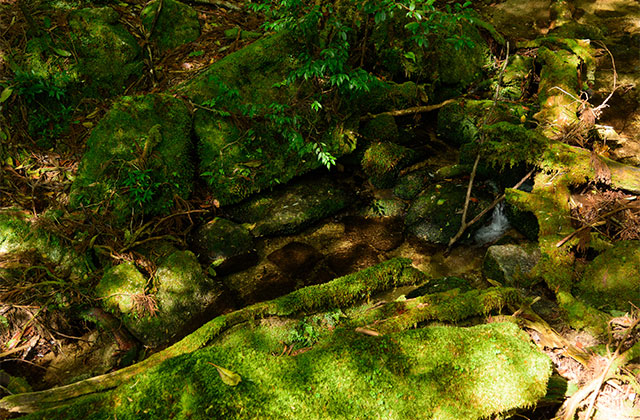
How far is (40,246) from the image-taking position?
4645 millimetres

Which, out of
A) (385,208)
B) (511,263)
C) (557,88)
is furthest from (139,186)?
(557,88)

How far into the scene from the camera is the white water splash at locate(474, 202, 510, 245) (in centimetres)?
548

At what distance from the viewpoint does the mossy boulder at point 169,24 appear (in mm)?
6855

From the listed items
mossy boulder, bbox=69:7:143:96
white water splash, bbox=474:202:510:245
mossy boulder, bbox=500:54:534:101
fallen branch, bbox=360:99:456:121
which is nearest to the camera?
white water splash, bbox=474:202:510:245

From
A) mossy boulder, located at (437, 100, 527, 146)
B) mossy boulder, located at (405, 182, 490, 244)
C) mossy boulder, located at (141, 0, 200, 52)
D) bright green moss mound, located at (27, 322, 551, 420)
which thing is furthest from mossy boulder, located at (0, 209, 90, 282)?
mossy boulder, located at (437, 100, 527, 146)

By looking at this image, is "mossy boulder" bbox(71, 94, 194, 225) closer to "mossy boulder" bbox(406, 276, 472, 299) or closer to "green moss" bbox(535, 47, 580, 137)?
"mossy boulder" bbox(406, 276, 472, 299)

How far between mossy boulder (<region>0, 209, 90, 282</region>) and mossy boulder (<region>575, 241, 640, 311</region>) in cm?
596

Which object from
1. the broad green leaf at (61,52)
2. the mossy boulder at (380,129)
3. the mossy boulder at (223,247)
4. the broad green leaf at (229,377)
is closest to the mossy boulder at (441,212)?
the mossy boulder at (380,129)

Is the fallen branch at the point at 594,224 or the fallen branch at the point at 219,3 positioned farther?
the fallen branch at the point at 219,3

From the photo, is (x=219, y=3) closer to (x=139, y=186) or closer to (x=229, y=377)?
(x=139, y=186)

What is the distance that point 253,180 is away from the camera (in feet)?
18.7

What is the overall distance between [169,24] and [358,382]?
287 inches

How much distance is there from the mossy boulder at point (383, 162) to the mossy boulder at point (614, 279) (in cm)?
307

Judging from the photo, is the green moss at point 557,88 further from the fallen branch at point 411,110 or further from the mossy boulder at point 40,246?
the mossy boulder at point 40,246
